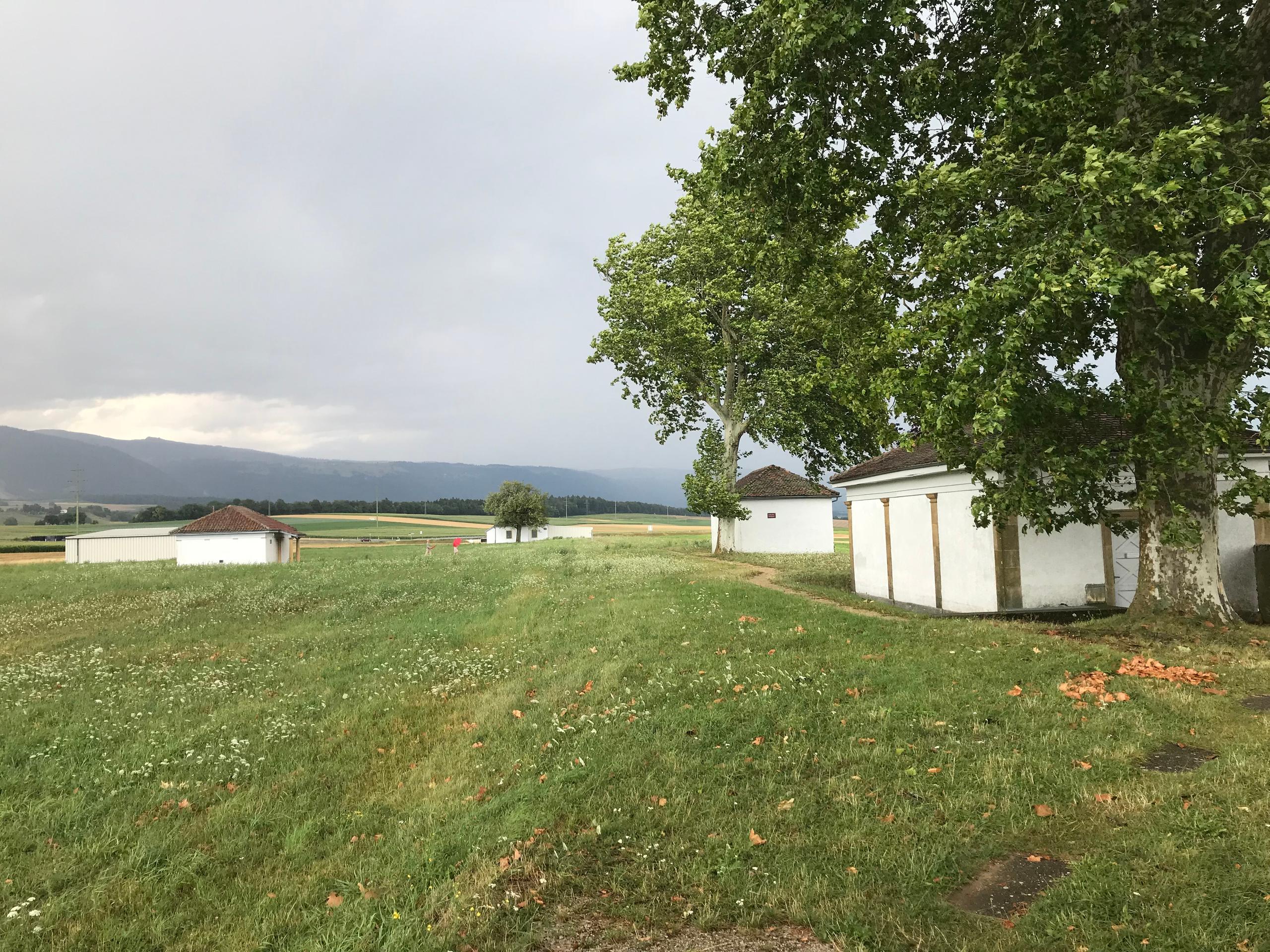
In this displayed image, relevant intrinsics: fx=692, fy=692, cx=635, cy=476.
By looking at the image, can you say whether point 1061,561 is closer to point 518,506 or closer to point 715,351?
point 715,351

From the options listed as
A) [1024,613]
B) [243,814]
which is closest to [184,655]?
[243,814]

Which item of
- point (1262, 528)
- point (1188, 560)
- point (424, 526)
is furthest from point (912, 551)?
point (424, 526)

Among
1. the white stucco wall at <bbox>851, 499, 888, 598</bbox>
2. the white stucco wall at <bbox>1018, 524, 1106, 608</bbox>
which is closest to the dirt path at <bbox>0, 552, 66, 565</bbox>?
the white stucco wall at <bbox>851, 499, 888, 598</bbox>

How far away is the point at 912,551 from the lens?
22.3m

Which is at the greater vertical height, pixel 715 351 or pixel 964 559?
pixel 715 351

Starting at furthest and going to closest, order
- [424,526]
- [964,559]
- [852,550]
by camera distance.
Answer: [424,526]
[852,550]
[964,559]

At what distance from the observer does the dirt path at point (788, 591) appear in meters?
18.5

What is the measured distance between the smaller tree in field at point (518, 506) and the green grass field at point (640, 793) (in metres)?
80.5

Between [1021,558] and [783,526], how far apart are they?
29762 millimetres

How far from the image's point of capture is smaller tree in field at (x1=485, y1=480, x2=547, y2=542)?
96.9m

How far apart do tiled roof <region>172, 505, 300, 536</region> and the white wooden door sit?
187ft

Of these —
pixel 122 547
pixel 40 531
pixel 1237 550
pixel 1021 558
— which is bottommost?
pixel 122 547

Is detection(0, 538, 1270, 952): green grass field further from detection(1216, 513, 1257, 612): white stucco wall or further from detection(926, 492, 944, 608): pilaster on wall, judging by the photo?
detection(1216, 513, 1257, 612): white stucco wall

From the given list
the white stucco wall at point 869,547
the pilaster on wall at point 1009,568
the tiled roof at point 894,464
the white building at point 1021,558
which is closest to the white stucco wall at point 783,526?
the tiled roof at point 894,464
